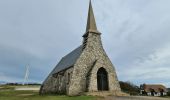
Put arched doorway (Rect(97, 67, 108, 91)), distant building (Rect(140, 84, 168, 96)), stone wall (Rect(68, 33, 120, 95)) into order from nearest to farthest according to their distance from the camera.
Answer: stone wall (Rect(68, 33, 120, 95)) → arched doorway (Rect(97, 67, 108, 91)) → distant building (Rect(140, 84, 168, 96))

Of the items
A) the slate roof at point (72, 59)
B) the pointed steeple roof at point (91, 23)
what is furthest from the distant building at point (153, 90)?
the pointed steeple roof at point (91, 23)

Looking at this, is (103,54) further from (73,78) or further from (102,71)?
(73,78)

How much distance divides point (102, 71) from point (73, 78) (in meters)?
4.97

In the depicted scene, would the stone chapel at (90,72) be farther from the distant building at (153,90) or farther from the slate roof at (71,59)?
the distant building at (153,90)

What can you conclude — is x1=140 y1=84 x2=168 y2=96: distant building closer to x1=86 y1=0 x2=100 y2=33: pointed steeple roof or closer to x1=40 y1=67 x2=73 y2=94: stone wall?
x1=40 y1=67 x2=73 y2=94: stone wall

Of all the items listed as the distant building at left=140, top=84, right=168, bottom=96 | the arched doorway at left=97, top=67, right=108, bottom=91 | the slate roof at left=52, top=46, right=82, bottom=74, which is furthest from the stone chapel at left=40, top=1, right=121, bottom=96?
the distant building at left=140, top=84, right=168, bottom=96

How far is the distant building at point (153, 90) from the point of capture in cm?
7699

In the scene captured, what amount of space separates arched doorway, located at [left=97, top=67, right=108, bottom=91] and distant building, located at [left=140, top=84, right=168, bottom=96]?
152 feet

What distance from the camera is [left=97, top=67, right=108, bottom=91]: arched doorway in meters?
34.2

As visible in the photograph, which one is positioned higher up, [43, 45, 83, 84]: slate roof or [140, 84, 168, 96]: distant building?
[43, 45, 83, 84]: slate roof

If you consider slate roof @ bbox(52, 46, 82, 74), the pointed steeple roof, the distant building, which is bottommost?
the distant building

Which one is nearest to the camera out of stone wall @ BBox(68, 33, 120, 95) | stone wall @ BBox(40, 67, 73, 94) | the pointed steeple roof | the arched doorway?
stone wall @ BBox(68, 33, 120, 95)

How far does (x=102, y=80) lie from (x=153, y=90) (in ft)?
163

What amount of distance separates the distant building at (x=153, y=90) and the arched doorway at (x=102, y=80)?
4631 centimetres
